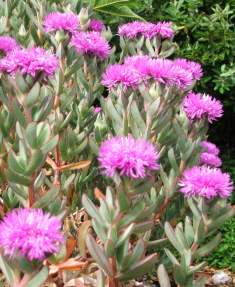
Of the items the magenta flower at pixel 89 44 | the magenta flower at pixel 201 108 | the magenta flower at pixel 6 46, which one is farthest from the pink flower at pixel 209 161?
the magenta flower at pixel 6 46

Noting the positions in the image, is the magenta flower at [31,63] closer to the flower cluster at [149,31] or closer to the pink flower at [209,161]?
the pink flower at [209,161]

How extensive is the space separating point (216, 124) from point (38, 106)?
2183 millimetres

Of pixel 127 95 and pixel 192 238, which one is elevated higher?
pixel 127 95

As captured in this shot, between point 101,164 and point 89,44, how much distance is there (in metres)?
0.74

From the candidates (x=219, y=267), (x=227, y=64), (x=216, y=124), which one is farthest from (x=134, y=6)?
(x=219, y=267)

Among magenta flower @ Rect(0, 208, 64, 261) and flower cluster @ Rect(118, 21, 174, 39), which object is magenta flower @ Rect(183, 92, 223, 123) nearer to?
flower cluster @ Rect(118, 21, 174, 39)

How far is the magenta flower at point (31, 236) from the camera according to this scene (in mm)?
1067

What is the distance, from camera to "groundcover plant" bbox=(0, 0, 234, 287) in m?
1.33

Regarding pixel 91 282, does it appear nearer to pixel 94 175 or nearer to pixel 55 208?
pixel 55 208

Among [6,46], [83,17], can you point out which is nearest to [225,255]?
[83,17]

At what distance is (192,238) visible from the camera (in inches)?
61.8

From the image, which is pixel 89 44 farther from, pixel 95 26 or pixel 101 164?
pixel 101 164

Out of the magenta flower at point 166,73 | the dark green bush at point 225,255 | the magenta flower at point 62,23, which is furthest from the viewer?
the dark green bush at point 225,255

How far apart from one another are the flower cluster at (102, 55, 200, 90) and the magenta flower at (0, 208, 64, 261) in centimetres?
75
